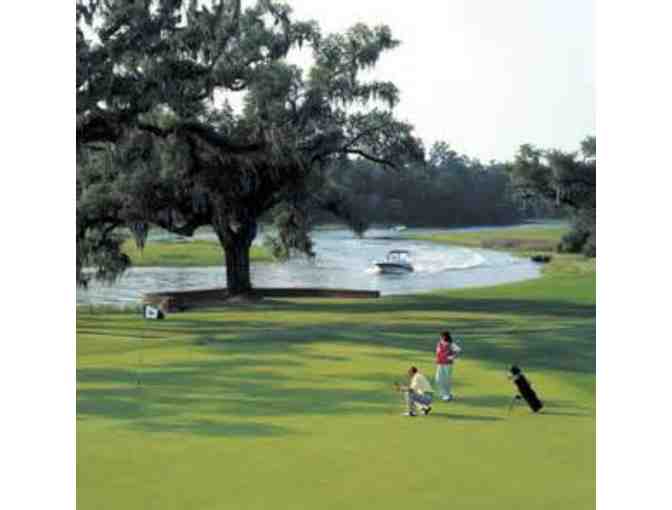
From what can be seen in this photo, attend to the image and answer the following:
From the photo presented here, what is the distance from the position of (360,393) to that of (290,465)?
67.8 inches

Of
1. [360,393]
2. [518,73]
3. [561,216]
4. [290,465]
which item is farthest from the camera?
[561,216]

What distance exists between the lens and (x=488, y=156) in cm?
1066

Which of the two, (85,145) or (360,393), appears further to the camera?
(85,145)

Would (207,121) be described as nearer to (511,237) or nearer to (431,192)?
(431,192)

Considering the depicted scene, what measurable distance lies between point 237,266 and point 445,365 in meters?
2.71

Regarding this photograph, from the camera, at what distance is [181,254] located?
35.9ft

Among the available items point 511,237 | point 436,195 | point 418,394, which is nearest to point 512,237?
point 511,237

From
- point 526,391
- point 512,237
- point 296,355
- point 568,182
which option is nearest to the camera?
point 526,391

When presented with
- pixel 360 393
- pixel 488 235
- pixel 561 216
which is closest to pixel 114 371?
pixel 360 393

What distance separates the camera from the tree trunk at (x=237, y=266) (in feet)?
36.3
